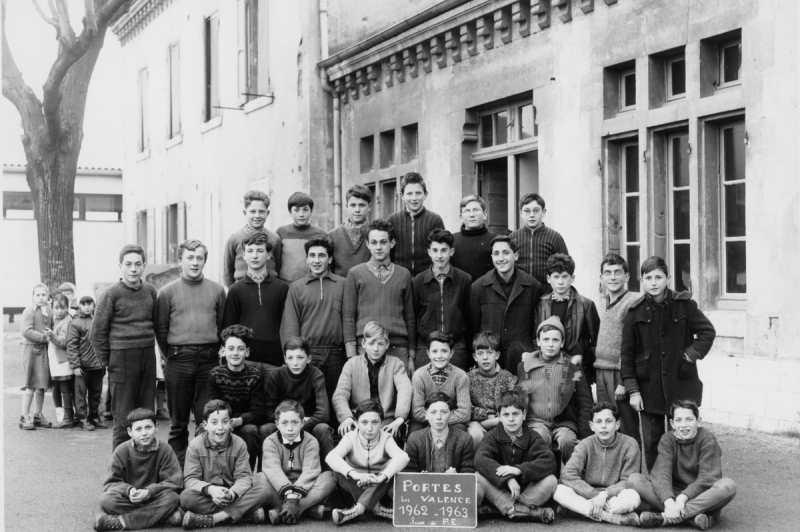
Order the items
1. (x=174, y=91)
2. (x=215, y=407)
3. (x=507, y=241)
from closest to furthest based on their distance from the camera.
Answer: (x=215, y=407)
(x=507, y=241)
(x=174, y=91)

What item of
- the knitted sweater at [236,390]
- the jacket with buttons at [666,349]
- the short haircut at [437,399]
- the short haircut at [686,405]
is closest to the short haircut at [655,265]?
the jacket with buttons at [666,349]

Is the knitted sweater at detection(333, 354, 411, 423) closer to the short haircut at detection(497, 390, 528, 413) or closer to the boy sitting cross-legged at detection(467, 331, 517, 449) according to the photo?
the boy sitting cross-legged at detection(467, 331, 517, 449)

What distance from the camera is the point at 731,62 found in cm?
1026

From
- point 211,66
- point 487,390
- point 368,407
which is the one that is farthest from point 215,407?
point 211,66

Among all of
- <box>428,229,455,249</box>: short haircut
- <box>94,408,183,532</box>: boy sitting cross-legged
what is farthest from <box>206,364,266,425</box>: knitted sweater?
<box>428,229,455,249</box>: short haircut

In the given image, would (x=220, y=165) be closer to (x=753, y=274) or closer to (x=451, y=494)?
(x=753, y=274)

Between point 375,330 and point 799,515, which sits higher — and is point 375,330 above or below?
above

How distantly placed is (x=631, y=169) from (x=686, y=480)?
5.52m

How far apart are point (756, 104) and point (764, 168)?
62cm

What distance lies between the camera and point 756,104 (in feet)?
31.6

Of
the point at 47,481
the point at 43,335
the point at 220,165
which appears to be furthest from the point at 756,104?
the point at 220,165

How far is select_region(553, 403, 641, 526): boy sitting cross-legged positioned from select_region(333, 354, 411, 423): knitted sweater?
1.40 meters

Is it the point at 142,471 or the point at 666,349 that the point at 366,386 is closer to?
the point at 142,471

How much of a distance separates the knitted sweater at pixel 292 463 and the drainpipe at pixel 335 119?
35.2ft
